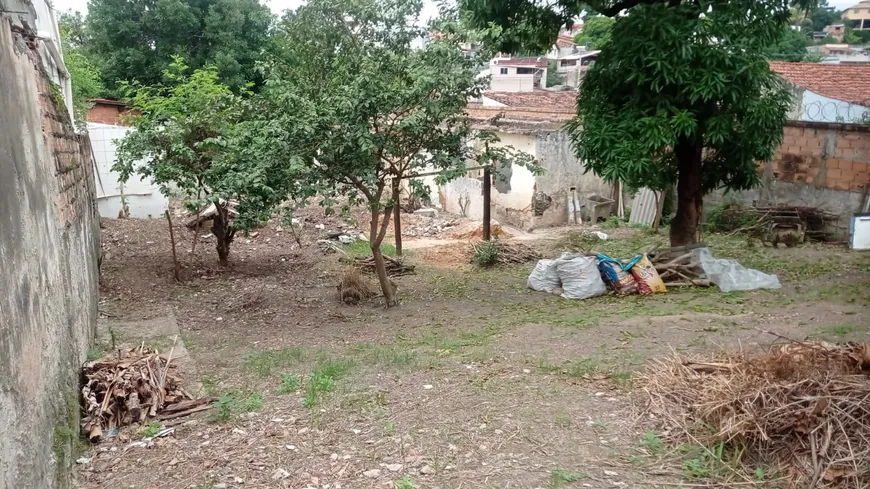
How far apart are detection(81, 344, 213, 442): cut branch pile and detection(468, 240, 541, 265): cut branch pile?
702 centimetres

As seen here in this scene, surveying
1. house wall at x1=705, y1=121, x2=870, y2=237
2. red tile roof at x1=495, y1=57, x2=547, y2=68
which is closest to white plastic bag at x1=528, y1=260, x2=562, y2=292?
house wall at x1=705, y1=121, x2=870, y2=237

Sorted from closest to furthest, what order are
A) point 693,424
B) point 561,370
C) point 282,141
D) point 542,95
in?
point 693,424
point 561,370
point 282,141
point 542,95

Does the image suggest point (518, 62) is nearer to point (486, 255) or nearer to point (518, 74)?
point (518, 74)

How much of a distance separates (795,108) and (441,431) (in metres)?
15.4

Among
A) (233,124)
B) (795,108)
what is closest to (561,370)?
(233,124)

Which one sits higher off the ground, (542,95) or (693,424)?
(542,95)

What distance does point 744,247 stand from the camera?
11.1 meters

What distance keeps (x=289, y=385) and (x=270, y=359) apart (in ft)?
3.74

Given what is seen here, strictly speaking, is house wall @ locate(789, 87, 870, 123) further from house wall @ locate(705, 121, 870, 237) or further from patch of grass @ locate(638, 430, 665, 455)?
patch of grass @ locate(638, 430, 665, 455)

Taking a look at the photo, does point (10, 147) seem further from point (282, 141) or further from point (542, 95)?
point (542, 95)

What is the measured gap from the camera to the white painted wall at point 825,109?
14336mm

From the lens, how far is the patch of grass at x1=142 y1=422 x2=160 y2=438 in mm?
4258

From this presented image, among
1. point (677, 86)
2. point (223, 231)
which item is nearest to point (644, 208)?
point (677, 86)

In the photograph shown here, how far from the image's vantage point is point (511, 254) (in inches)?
448
